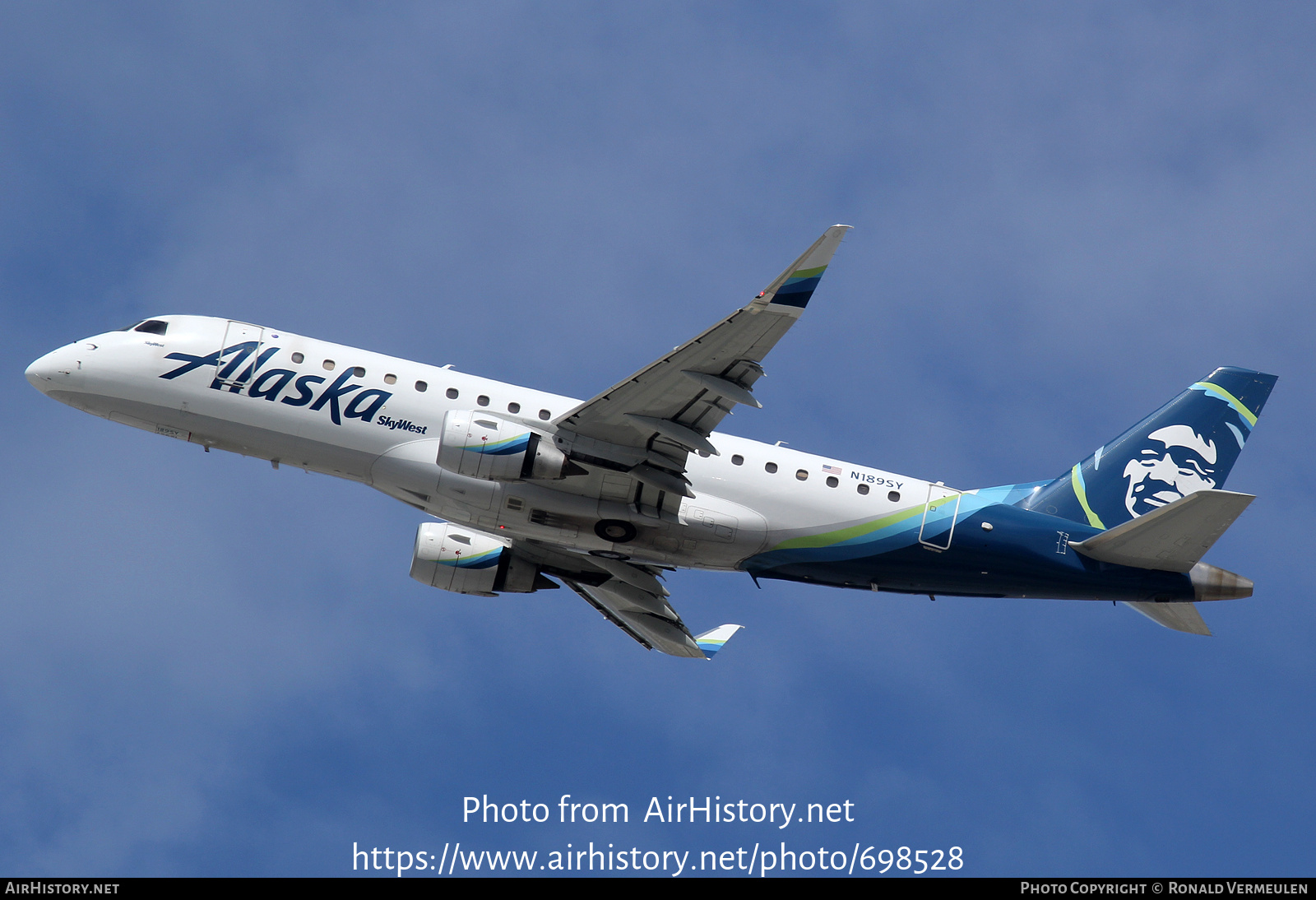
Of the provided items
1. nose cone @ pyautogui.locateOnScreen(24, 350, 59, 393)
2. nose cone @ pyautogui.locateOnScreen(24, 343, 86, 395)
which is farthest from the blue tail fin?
nose cone @ pyautogui.locateOnScreen(24, 350, 59, 393)

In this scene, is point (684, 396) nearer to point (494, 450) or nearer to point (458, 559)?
point (494, 450)

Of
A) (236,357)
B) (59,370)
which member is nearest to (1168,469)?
(236,357)

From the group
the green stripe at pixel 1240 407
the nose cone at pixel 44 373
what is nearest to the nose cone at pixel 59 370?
the nose cone at pixel 44 373

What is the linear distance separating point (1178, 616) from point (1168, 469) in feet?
15.6

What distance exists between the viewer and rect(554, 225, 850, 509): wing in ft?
95.8

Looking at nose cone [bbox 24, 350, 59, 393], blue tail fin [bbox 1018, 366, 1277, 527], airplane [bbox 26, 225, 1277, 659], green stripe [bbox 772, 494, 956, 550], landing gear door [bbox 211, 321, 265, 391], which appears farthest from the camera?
blue tail fin [bbox 1018, 366, 1277, 527]

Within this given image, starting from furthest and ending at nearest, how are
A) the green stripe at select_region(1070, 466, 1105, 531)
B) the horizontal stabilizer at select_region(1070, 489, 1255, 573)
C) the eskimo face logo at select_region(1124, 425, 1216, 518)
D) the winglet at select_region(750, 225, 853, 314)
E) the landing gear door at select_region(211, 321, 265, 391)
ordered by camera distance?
the eskimo face logo at select_region(1124, 425, 1216, 518)
the green stripe at select_region(1070, 466, 1105, 531)
the landing gear door at select_region(211, 321, 265, 391)
the horizontal stabilizer at select_region(1070, 489, 1255, 573)
the winglet at select_region(750, 225, 853, 314)

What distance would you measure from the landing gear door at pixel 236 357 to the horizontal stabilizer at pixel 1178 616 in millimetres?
25667

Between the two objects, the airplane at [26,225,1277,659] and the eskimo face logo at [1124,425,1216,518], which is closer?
the airplane at [26,225,1277,659]

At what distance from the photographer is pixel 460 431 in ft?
108

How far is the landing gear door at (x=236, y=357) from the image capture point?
35.2 meters

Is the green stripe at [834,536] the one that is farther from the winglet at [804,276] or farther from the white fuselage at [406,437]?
the winglet at [804,276]

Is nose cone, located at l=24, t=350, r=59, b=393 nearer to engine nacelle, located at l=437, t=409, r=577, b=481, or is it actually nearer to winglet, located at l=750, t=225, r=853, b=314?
engine nacelle, located at l=437, t=409, r=577, b=481

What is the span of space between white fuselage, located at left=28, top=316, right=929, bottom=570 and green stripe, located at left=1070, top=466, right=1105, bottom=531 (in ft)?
17.5
